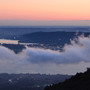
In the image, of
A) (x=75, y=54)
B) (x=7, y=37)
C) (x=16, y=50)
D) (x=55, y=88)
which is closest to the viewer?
(x=55, y=88)

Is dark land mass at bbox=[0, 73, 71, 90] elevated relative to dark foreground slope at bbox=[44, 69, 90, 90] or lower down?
lower down

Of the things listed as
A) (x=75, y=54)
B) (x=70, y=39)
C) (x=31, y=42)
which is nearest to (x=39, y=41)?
(x=31, y=42)

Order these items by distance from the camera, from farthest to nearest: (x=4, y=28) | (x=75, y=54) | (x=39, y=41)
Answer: (x=4, y=28), (x=39, y=41), (x=75, y=54)

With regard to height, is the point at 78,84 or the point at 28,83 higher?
the point at 78,84

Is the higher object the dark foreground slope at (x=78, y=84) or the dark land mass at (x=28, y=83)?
the dark foreground slope at (x=78, y=84)

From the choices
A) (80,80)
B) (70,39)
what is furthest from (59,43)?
(80,80)

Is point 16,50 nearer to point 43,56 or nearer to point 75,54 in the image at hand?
point 43,56

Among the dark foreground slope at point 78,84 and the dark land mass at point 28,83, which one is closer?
the dark foreground slope at point 78,84

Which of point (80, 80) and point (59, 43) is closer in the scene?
point (80, 80)

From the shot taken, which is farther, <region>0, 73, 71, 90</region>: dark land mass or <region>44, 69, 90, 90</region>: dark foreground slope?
<region>0, 73, 71, 90</region>: dark land mass

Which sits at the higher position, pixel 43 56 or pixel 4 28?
pixel 4 28

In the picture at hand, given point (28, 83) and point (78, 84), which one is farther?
point (28, 83)
